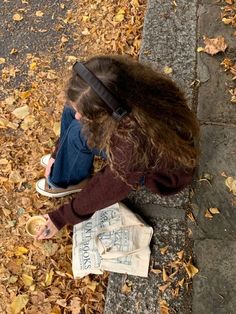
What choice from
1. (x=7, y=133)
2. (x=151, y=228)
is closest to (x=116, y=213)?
(x=151, y=228)

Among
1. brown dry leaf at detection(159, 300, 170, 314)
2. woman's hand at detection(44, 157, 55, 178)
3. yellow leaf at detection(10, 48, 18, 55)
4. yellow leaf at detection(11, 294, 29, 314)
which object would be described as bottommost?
yellow leaf at detection(11, 294, 29, 314)

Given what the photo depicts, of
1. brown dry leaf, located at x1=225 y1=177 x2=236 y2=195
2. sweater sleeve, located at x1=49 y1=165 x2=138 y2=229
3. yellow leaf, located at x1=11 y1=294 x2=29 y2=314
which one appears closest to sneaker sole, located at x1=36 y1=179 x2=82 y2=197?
sweater sleeve, located at x1=49 y1=165 x2=138 y2=229

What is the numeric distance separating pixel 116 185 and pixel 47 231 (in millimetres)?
717

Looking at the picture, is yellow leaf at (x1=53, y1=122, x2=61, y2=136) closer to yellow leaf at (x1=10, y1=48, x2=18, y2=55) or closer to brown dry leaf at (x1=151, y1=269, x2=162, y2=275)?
yellow leaf at (x1=10, y1=48, x2=18, y2=55)

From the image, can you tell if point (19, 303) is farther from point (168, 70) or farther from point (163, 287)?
point (168, 70)

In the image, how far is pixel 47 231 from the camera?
2.67 metres

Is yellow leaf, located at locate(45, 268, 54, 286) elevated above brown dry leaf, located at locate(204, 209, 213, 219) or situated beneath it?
situated beneath

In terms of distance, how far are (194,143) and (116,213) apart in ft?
2.22

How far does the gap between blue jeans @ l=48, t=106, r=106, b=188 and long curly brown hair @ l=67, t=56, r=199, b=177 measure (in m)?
0.33

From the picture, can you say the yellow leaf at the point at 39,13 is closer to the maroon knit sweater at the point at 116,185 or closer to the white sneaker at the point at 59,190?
the white sneaker at the point at 59,190

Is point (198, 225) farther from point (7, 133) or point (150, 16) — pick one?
point (150, 16)

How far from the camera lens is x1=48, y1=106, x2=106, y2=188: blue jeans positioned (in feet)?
7.91

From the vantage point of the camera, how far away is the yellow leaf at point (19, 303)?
101 inches

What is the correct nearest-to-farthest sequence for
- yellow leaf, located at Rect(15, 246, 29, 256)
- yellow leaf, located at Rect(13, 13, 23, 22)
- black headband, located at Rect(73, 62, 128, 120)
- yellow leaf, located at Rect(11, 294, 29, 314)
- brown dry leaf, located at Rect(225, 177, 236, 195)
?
black headband, located at Rect(73, 62, 128, 120)
yellow leaf, located at Rect(11, 294, 29, 314)
brown dry leaf, located at Rect(225, 177, 236, 195)
yellow leaf, located at Rect(15, 246, 29, 256)
yellow leaf, located at Rect(13, 13, 23, 22)
